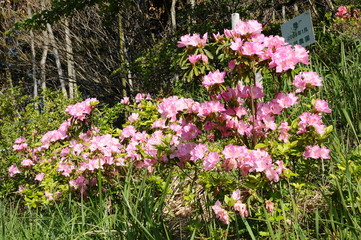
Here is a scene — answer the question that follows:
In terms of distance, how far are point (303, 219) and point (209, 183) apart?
578mm

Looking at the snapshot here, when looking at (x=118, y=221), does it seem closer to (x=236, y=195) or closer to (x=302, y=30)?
(x=236, y=195)

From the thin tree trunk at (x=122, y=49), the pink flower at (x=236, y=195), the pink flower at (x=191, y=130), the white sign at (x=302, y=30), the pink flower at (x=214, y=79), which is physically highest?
the thin tree trunk at (x=122, y=49)

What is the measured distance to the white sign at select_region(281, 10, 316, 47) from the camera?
3205 mm

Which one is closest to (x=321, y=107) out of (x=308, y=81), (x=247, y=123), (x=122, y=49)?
(x=308, y=81)

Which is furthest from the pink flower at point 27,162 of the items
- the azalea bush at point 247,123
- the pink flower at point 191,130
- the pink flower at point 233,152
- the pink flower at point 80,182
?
the pink flower at point 233,152

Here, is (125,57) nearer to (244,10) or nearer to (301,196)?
(244,10)

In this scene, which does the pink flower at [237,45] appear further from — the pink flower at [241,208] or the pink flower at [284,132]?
the pink flower at [241,208]

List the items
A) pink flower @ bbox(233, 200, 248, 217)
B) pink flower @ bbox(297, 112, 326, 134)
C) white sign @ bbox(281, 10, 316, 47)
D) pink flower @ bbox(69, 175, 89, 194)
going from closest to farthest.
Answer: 1. pink flower @ bbox(233, 200, 248, 217)
2. pink flower @ bbox(297, 112, 326, 134)
3. pink flower @ bbox(69, 175, 89, 194)
4. white sign @ bbox(281, 10, 316, 47)

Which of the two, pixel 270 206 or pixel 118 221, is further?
pixel 118 221

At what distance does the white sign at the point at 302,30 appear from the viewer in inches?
126

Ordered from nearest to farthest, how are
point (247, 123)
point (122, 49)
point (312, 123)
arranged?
point (312, 123) < point (247, 123) < point (122, 49)

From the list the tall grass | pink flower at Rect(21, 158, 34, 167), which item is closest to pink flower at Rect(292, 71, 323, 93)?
the tall grass

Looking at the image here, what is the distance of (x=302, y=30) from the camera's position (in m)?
3.29

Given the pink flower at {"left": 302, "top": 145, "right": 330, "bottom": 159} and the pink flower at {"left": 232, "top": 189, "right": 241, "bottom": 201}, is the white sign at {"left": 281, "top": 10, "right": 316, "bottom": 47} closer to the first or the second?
the pink flower at {"left": 302, "top": 145, "right": 330, "bottom": 159}
